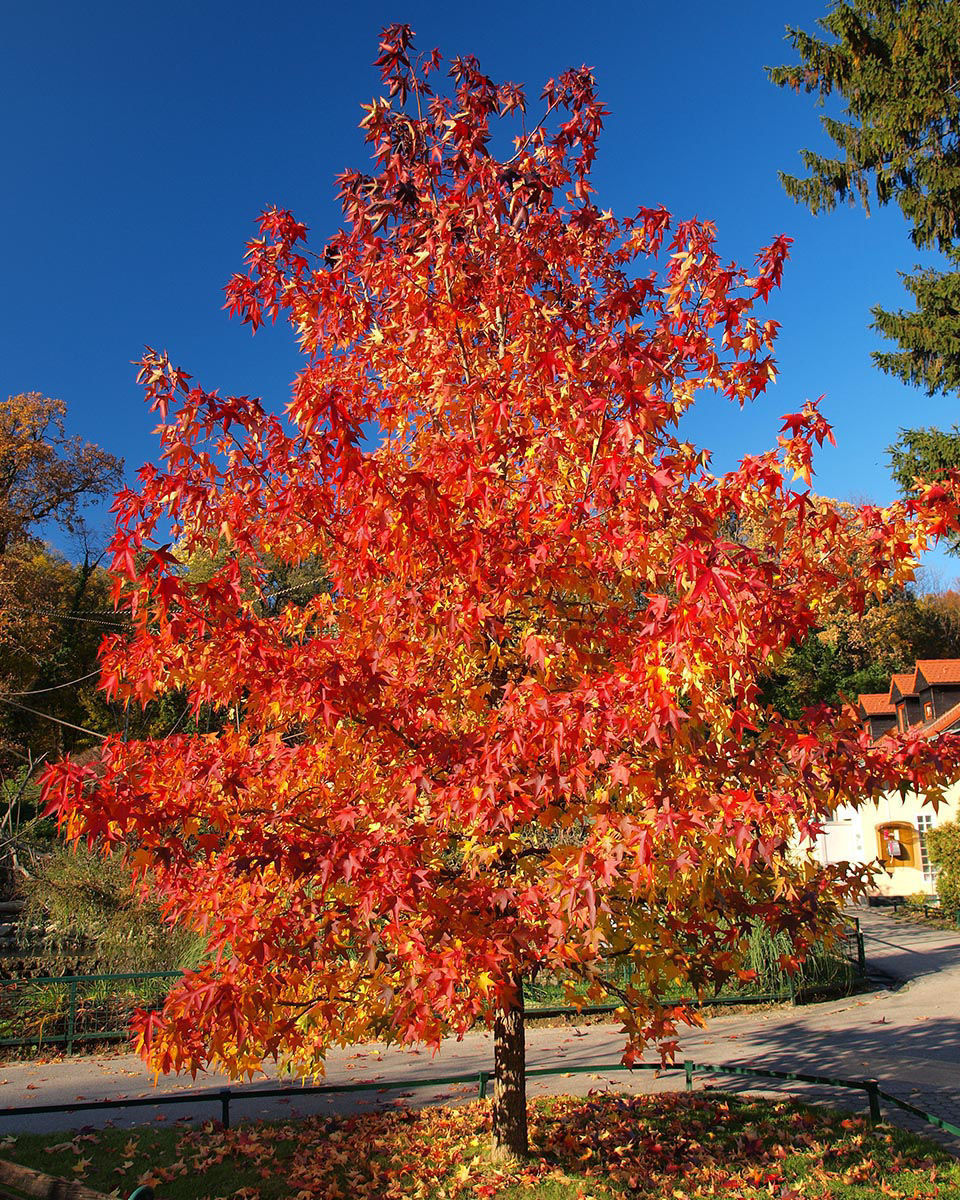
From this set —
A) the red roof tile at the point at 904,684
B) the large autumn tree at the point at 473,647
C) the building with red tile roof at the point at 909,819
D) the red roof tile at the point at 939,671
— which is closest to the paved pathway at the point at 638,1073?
the large autumn tree at the point at 473,647

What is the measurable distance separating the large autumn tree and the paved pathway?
11.0 ft

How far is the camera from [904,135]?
16219mm

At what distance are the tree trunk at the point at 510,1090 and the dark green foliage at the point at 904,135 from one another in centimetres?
1611

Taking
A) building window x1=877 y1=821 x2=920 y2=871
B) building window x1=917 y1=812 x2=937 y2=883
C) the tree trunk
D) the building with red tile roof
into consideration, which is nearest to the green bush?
the building with red tile roof

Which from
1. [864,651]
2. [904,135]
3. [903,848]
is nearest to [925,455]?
[904,135]

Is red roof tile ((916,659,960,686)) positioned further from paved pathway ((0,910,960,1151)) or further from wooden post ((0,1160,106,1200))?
wooden post ((0,1160,106,1200))

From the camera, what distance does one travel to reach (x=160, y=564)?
3502mm

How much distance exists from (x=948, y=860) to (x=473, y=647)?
2105 cm

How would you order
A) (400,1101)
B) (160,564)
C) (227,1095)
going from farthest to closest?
(400,1101) → (227,1095) → (160,564)

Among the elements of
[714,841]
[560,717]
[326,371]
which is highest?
[326,371]

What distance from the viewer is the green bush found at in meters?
21.2

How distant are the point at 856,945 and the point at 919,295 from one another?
12.8 m

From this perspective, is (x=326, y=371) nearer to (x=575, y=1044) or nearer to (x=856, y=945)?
(x=575, y=1044)

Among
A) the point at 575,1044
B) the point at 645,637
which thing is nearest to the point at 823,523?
the point at 645,637
